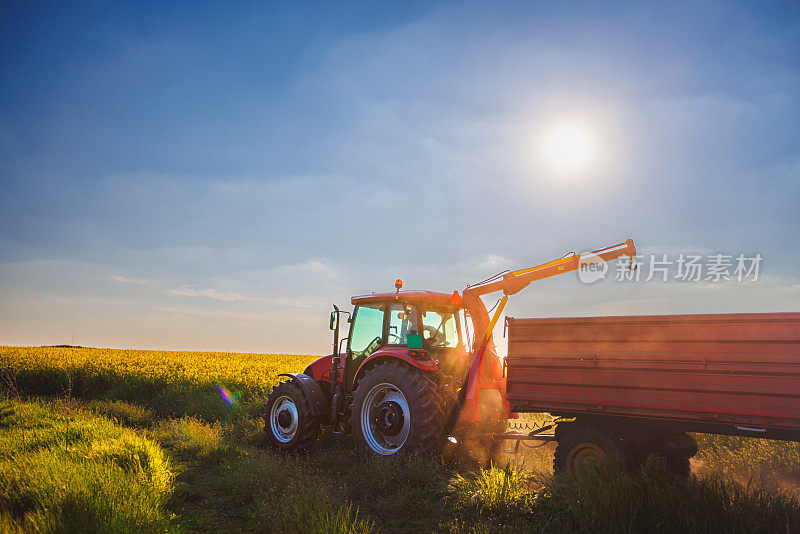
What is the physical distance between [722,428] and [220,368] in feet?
58.1

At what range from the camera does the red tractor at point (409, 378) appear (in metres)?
7.26

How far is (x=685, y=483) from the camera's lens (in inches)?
202

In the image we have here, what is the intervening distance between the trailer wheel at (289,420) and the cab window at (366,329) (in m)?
1.38

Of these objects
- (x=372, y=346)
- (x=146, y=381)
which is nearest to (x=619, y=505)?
(x=372, y=346)

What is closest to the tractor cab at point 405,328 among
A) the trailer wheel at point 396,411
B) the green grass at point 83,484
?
the trailer wheel at point 396,411

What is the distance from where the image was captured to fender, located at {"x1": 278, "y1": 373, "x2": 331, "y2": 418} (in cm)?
881

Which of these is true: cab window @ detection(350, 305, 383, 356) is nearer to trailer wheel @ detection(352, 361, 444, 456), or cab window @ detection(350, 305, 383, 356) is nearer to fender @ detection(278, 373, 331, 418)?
trailer wheel @ detection(352, 361, 444, 456)

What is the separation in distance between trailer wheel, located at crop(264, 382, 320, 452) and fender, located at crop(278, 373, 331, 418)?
107 millimetres

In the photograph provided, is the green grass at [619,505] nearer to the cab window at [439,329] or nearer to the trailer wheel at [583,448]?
the trailer wheel at [583,448]

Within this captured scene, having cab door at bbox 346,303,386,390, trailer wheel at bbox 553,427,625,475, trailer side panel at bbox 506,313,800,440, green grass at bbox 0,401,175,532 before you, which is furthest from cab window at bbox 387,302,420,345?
green grass at bbox 0,401,175,532

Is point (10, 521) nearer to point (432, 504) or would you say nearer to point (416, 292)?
point (432, 504)

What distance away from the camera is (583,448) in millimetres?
6195

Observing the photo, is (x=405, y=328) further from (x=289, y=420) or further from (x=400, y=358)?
(x=289, y=420)

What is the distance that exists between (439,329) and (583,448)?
10.4 ft
